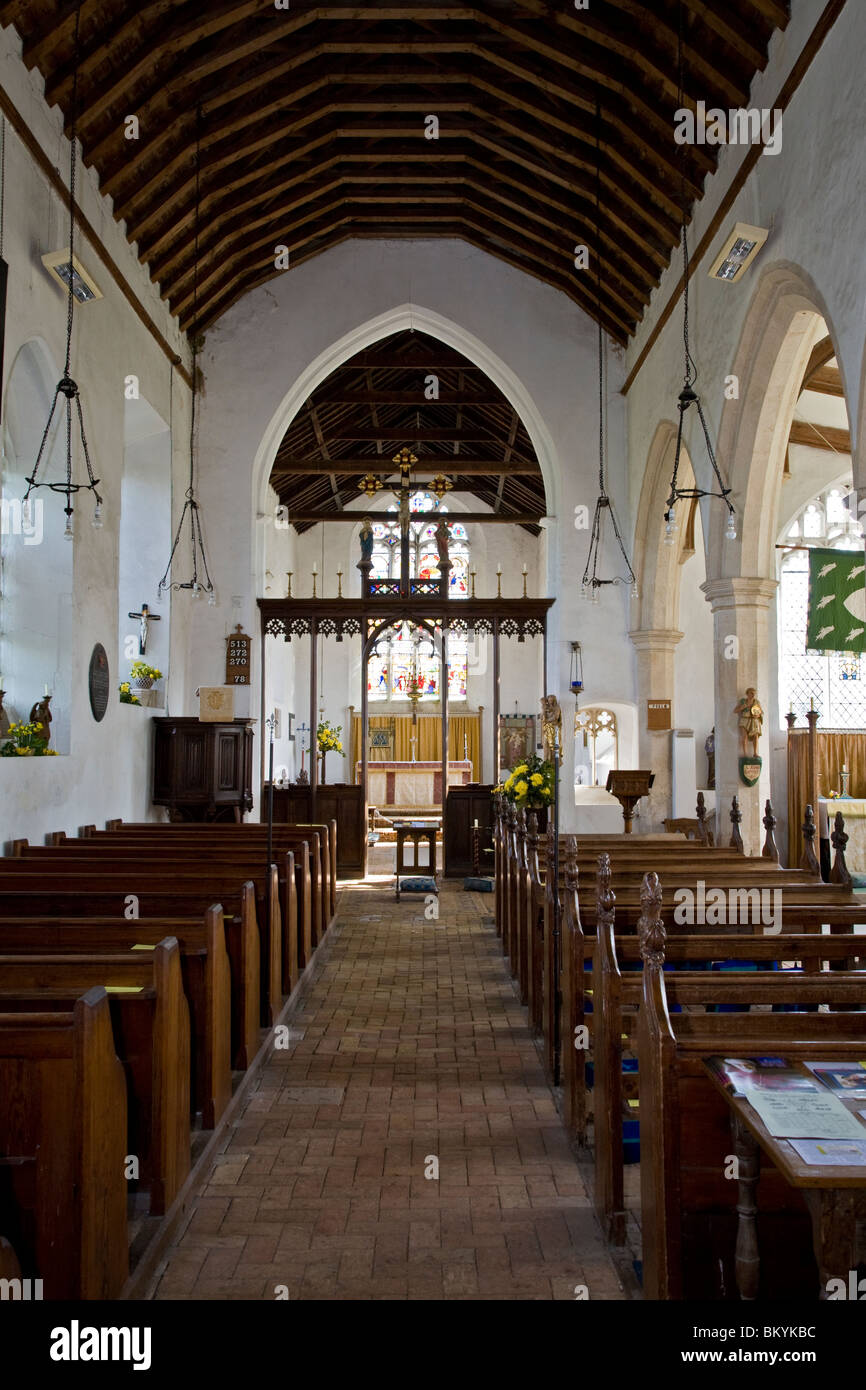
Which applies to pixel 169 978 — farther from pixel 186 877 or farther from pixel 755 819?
pixel 755 819

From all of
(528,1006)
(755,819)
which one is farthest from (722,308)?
(528,1006)

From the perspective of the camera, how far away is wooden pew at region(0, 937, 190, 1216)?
277 centimetres

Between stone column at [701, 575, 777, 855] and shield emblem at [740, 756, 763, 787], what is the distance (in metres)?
0.05

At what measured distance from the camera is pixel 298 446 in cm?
1545

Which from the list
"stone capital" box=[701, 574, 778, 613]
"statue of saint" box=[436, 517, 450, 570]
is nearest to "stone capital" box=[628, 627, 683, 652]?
"statue of saint" box=[436, 517, 450, 570]

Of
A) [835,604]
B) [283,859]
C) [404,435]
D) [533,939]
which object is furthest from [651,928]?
[404,435]

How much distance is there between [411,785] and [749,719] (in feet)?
35.7

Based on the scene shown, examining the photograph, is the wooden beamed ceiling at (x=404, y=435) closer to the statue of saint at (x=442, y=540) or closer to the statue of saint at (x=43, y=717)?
the statue of saint at (x=442, y=540)

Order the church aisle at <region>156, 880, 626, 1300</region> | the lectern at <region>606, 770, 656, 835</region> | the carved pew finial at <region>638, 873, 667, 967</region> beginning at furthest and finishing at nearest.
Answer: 1. the lectern at <region>606, 770, 656, 835</region>
2. the church aisle at <region>156, 880, 626, 1300</region>
3. the carved pew finial at <region>638, 873, 667, 967</region>

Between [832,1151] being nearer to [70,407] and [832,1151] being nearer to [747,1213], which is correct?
[747,1213]

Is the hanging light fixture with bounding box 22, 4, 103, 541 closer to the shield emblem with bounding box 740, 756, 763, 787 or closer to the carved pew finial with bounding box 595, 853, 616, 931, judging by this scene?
the carved pew finial with bounding box 595, 853, 616, 931

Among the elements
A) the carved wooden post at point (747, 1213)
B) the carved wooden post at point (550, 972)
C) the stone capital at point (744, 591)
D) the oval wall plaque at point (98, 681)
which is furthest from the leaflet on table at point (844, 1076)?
the oval wall plaque at point (98, 681)

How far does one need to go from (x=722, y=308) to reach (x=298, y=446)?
8.64m

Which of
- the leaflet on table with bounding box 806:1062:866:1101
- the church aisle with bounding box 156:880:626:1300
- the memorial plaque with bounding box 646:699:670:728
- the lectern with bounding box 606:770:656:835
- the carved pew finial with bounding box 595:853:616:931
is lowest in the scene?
the church aisle with bounding box 156:880:626:1300
